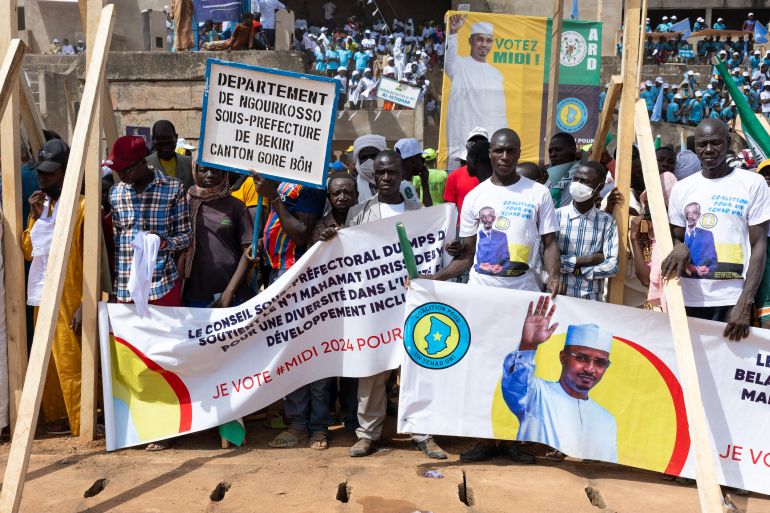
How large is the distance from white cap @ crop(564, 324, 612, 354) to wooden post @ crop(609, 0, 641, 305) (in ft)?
1.43

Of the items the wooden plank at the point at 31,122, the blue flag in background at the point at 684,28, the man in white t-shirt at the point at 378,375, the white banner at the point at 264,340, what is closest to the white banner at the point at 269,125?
the man in white t-shirt at the point at 378,375

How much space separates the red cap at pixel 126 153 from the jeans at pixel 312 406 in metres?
1.73

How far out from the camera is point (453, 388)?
5.03 meters

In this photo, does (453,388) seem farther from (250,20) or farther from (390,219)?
(250,20)

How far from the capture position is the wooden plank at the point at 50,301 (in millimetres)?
4117

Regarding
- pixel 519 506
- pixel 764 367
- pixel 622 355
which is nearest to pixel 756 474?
pixel 764 367

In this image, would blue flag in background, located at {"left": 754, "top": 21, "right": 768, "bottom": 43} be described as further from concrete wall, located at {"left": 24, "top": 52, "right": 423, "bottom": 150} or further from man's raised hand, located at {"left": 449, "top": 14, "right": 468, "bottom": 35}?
man's raised hand, located at {"left": 449, "top": 14, "right": 468, "bottom": 35}

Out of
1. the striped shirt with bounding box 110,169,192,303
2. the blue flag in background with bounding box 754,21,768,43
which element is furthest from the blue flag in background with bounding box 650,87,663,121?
the striped shirt with bounding box 110,169,192,303

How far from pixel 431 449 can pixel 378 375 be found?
0.55 m

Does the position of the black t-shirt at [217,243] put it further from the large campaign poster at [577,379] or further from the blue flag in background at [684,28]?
the blue flag in background at [684,28]

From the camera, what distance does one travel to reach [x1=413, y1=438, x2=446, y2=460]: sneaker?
522cm

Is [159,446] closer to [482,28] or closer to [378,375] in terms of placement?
[378,375]

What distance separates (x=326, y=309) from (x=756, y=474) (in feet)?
8.49

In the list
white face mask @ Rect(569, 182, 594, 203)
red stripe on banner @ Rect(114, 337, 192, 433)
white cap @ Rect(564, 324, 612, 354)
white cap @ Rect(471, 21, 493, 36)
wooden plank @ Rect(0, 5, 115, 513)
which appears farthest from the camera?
white cap @ Rect(471, 21, 493, 36)
